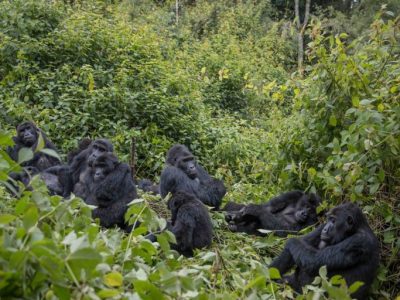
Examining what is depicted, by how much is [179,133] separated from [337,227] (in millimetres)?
5467

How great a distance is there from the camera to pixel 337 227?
15.7 ft

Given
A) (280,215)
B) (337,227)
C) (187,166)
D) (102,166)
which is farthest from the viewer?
(187,166)

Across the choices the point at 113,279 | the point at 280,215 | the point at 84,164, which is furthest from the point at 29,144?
the point at 113,279

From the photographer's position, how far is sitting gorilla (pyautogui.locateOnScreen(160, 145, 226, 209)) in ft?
21.7

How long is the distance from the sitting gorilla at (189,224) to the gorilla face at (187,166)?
47.3 inches

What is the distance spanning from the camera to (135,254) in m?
2.80

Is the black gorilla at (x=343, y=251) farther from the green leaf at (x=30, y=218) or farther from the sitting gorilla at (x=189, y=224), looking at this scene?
the green leaf at (x=30, y=218)

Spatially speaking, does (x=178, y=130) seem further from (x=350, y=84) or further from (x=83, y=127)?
(x=350, y=84)

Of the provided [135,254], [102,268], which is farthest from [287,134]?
[102,268]

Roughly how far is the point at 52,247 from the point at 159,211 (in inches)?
168

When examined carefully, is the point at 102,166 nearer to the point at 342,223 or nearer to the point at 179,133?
the point at 342,223

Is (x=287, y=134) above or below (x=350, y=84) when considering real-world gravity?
below

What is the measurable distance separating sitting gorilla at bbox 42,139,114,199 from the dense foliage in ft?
2.94

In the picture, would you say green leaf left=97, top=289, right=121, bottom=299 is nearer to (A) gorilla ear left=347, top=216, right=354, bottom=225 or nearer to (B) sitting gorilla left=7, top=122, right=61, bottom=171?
(A) gorilla ear left=347, top=216, right=354, bottom=225
